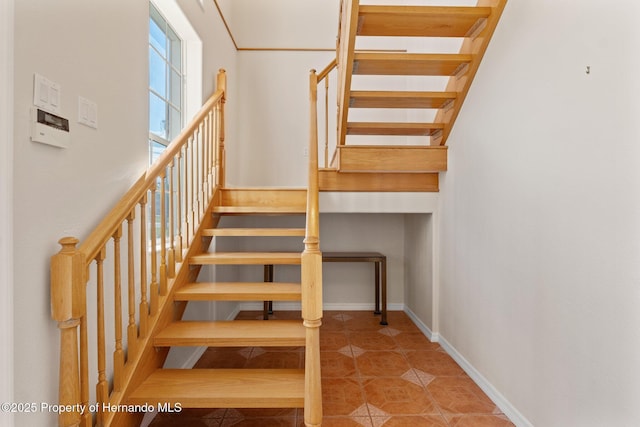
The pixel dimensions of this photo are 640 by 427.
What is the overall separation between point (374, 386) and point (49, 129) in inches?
83.4

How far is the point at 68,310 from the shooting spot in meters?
1.10

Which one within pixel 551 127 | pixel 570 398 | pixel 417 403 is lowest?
pixel 417 403

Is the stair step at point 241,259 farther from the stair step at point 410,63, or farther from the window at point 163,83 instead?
the stair step at point 410,63

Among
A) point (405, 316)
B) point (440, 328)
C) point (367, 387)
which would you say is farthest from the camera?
point (405, 316)

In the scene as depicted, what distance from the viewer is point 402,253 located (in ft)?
13.0

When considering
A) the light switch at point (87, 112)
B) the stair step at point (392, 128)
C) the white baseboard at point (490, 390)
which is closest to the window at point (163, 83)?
the light switch at point (87, 112)

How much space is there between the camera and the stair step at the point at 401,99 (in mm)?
2324

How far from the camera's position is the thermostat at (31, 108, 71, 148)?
1052mm

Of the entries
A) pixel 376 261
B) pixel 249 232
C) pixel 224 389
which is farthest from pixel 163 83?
pixel 376 261

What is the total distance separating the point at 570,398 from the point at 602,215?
0.75 metres

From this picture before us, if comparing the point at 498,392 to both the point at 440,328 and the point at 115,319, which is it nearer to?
the point at 440,328

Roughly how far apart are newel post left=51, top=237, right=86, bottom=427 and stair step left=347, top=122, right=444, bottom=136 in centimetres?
191

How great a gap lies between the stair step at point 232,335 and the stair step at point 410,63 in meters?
1.67

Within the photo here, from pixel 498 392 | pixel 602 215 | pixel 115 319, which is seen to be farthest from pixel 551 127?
pixel 115 319
